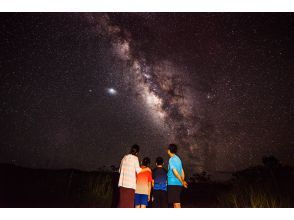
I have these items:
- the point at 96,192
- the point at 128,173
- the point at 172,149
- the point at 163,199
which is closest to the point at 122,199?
the point at 128,173

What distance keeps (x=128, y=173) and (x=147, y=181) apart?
0.69 metres

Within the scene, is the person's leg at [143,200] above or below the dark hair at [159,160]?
below

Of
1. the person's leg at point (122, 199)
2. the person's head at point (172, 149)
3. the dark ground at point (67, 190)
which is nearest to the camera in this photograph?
the person's leg at point (122, 199)

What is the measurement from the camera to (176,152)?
15.8ft

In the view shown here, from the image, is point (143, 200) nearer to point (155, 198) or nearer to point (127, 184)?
point (155, 198)

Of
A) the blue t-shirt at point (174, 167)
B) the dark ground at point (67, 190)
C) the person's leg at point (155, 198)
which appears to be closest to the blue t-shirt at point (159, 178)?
the person's leg at point (155, 198)

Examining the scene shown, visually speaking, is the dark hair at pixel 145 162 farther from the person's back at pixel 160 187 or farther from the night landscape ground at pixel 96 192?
the night landscape ground at pixel 96 192

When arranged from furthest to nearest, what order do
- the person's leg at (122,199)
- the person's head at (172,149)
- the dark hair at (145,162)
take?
the dark hair at (145,162)
the person's head at (172,149)
the person's leg at (122,199)

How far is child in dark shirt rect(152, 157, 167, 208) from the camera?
5.07 m

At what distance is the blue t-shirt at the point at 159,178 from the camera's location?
5.07m

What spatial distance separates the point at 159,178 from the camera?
16.7ft

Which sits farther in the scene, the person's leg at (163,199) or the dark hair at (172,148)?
the person's leg at (163,199)

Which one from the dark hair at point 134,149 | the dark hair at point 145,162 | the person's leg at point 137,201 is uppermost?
the dark hair at point 134,149
